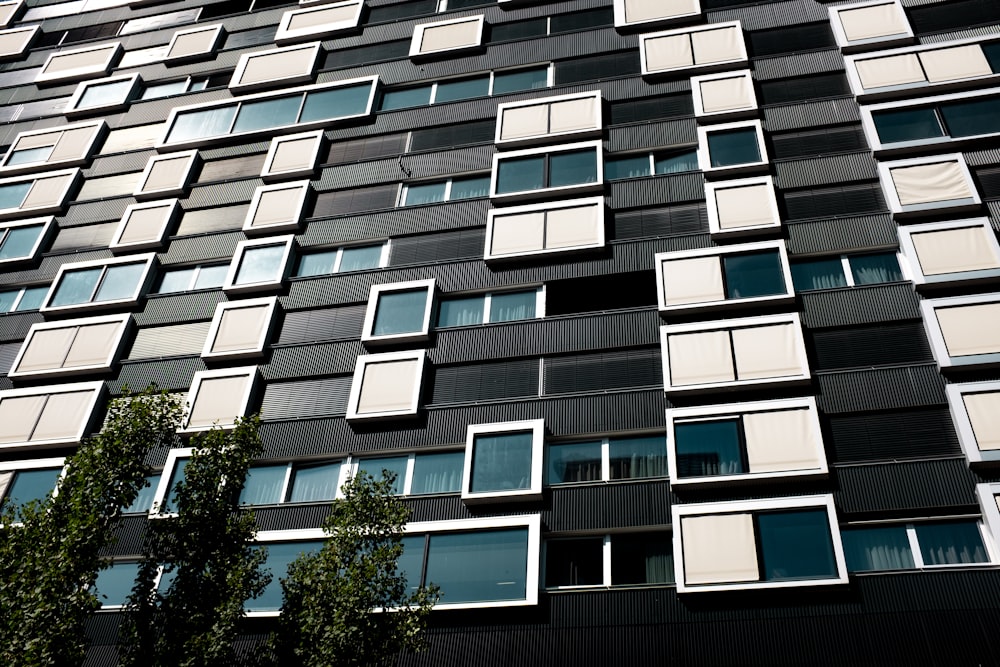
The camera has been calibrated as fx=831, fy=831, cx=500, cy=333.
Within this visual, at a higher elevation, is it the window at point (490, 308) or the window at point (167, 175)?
the window at point (167, 175)

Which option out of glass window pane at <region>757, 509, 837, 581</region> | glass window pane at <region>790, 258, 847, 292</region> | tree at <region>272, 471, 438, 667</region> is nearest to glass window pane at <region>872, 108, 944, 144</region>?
glass window pane at <region>790, 258, 847, 292</region>

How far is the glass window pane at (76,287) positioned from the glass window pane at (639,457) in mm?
23299

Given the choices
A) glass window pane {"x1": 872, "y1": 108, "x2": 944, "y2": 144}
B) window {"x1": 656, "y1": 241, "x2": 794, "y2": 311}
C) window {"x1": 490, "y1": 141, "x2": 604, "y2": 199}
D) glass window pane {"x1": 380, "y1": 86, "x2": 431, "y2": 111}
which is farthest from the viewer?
glass window pane {"x1": 380, "y1": 86, "x2": 431, "y2": 111}

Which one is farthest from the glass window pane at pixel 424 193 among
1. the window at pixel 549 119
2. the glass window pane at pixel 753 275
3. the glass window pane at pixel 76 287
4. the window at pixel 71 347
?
the glass window pane at pixel 76 287

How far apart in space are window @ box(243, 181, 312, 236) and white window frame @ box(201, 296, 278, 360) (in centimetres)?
374

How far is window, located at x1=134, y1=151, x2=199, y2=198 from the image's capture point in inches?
1494

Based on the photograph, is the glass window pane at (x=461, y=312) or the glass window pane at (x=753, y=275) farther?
the glass window pane at (x=461, y=312)

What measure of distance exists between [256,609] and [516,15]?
99.3 feet

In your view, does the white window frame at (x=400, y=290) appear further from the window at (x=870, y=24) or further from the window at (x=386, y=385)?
the window at (x=870, y=24)

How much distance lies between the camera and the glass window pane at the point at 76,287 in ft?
114

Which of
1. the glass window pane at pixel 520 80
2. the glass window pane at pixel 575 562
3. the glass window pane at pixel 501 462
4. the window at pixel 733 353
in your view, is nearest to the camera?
the glass window pane at pixel 575 562

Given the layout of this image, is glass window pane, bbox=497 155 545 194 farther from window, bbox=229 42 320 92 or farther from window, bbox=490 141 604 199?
window, bbox=229 42 320 92

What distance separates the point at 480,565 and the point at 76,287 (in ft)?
74.5

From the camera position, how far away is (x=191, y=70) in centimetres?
4566
